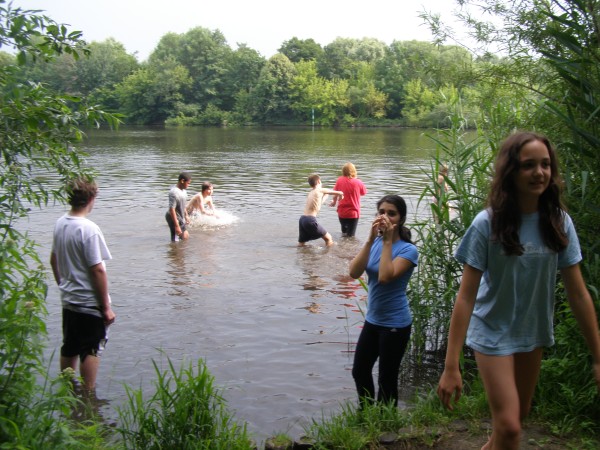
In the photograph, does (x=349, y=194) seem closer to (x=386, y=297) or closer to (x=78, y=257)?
(x=78, y=257)

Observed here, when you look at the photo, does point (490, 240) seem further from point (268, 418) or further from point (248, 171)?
point (248, 171)

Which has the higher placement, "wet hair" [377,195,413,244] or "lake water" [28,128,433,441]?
"wet hair" [377,195,413,244]

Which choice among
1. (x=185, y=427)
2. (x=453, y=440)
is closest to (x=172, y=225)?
(x=185, y=427)

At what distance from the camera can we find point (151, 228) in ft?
50.2

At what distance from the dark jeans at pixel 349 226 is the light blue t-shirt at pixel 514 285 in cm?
1049

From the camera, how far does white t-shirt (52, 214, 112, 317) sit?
5.44 m

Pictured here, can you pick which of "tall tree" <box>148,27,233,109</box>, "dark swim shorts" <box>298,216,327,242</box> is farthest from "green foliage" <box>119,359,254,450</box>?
"tall tree" <box>148,27,233,109</box>

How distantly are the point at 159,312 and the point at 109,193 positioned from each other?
13411 mm

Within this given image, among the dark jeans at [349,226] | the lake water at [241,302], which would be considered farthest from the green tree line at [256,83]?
the dark jeans at [349,226]

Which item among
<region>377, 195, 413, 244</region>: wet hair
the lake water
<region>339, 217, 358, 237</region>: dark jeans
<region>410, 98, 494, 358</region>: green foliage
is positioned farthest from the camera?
<region>339, 217, 358, 237</region>: dark jeans

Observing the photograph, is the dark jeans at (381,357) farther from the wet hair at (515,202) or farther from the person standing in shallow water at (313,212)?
the person standing in shallow water at (313,212)

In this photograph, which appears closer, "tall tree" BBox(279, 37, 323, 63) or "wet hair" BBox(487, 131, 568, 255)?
"wet hair" BBox(487, 131, 568, 255)

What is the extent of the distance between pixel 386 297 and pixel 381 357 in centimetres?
46

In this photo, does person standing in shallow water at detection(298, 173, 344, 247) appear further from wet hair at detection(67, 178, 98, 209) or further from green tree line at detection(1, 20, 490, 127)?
green tree line at detection(1, 20, 490, 127)
